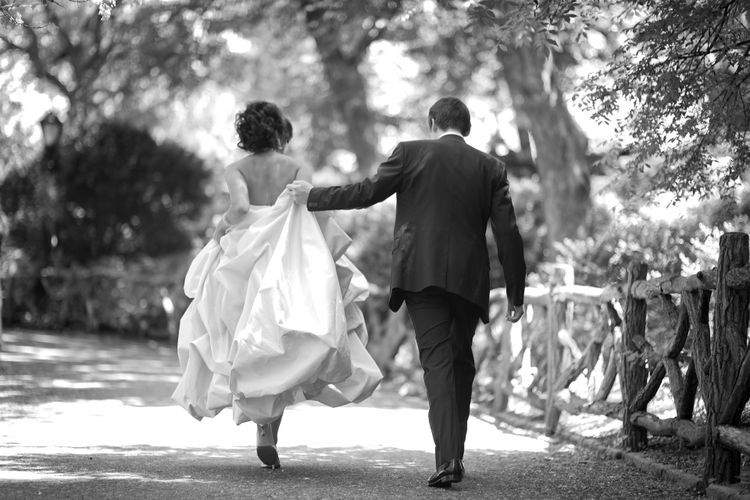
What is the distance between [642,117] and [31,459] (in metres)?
4.34

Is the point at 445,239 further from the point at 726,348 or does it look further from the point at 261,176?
the point at 726,348

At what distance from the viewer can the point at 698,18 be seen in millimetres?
6148

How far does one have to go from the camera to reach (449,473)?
18.2 feet

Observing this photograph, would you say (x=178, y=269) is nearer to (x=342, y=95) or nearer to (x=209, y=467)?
(x=342, y=95)

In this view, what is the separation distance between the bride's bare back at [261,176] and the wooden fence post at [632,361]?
245 centimetres

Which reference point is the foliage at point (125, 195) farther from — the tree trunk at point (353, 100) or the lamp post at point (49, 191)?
the tree trunk at point (353, 100)

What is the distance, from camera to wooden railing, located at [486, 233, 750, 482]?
554cm

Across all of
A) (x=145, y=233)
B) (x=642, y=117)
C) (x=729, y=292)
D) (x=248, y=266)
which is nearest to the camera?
(x=729, y=292)

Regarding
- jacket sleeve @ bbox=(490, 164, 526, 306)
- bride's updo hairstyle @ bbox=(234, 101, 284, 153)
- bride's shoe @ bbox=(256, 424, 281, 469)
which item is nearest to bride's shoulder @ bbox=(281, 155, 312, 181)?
bride's updo hairstyle @ bbox=(234, 101, 284, 153)

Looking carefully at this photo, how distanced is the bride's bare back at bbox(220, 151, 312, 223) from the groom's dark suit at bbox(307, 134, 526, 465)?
646mm

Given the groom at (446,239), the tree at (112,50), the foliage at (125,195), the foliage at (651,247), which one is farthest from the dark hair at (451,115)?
the foliage at (125,195)

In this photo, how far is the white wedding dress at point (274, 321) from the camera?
593cm

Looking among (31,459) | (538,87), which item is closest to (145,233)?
(538,87)

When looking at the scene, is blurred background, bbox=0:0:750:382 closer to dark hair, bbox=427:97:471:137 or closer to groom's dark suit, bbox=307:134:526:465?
dark hair, bbox=427:97:471:137
